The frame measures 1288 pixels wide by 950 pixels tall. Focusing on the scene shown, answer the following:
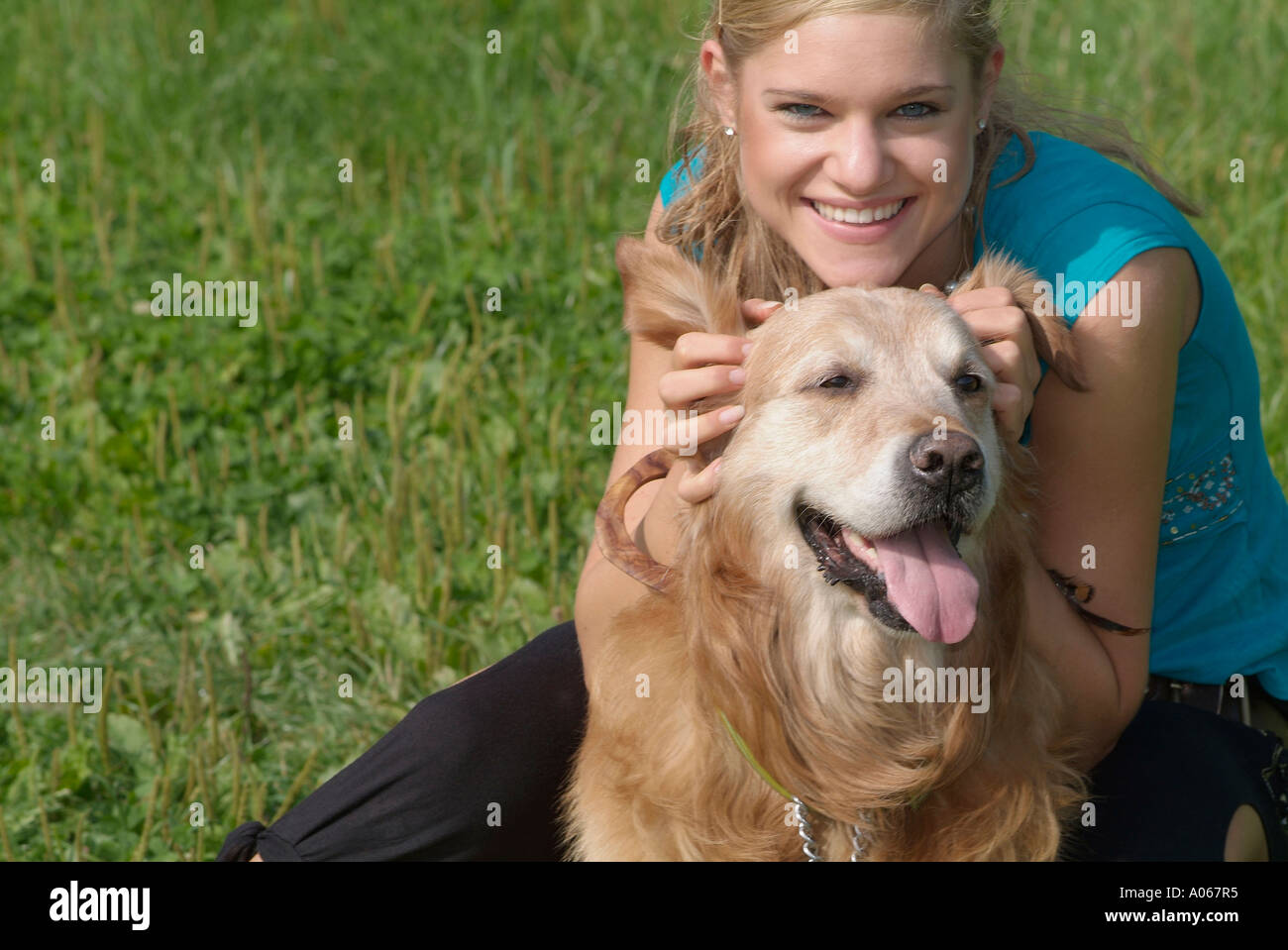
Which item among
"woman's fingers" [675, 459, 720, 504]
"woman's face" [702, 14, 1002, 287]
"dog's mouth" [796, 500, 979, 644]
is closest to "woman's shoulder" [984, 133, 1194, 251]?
"woman's face" [702, 14, 1002, 287]

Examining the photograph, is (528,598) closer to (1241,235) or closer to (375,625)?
(375,625)

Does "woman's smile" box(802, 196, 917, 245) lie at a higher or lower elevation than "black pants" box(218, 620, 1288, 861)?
higher

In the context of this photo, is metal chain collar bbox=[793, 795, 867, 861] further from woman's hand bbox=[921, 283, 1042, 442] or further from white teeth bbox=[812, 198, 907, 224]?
white teeth bbox=[812, 198, 907, 224]

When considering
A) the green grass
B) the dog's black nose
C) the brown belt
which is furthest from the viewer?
the green grass

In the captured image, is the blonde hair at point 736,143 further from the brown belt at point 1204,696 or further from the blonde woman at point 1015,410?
the brown belt at point 1204,696

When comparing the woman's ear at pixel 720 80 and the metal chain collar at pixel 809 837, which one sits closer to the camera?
the metal chain collar at pixel 809 837

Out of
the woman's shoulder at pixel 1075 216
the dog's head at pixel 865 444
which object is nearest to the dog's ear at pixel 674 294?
the dog's head at pixel 865 444

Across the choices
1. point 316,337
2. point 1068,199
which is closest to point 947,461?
point 1068,199

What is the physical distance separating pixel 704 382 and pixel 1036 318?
633 mm

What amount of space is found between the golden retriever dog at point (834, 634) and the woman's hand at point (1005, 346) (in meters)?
0.03

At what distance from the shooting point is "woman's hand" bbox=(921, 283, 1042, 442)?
8.36 feet

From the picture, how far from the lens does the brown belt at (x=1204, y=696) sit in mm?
3006

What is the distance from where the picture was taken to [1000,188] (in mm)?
2945

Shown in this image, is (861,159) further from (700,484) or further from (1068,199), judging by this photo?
(700,484)
